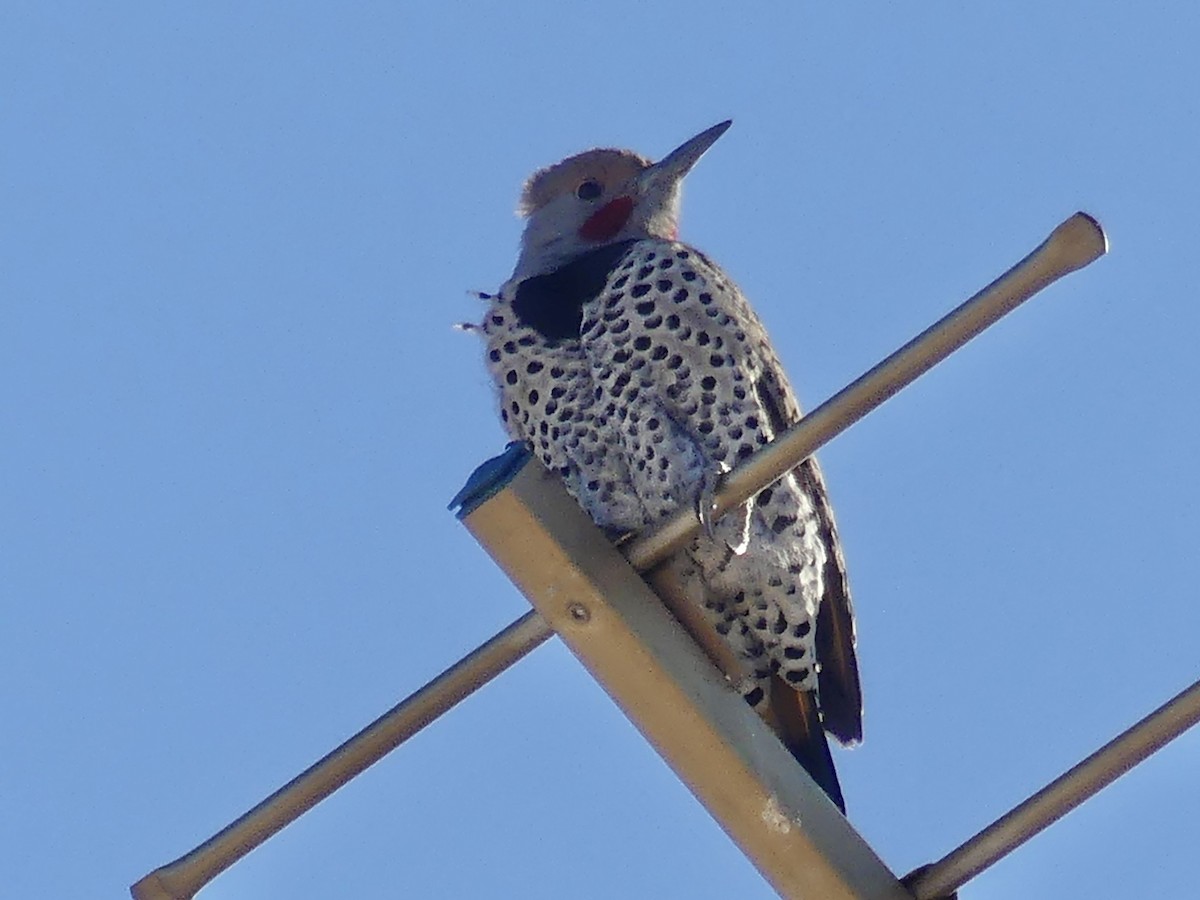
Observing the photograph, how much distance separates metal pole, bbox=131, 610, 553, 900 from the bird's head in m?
3.53

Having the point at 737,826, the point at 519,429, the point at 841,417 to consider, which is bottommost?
the point at 737,826

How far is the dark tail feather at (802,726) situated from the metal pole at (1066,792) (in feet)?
6.48

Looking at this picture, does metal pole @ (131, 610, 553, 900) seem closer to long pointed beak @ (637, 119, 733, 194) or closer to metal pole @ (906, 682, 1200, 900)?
metal pole @ (906, 682, 1200, 900)

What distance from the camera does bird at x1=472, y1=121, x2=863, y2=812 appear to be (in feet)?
17.4

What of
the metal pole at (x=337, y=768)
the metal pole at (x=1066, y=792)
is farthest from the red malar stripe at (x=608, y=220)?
the metal pole at (x=1066, y=792)

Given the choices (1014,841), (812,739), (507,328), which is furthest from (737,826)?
(507,328)

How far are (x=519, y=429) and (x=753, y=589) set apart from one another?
0.79m

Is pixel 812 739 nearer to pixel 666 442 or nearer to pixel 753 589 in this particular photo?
pixel 753 589

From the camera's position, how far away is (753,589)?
212 inches

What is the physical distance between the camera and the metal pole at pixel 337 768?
298cm

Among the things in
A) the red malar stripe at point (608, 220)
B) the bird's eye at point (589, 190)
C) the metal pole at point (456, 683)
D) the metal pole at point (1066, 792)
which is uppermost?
the bird's eye at point (589, 190)

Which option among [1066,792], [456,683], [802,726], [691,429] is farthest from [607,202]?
[1066,792]

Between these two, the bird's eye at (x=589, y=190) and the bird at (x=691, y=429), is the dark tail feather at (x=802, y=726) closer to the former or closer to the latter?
the bird at (x=691, y=429)

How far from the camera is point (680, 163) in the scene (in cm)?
668
